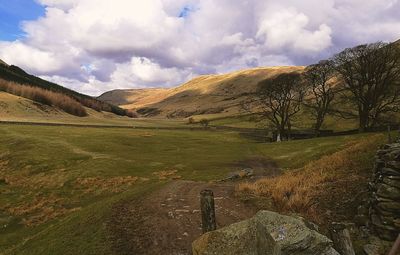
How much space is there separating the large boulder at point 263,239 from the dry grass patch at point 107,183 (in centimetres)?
3174

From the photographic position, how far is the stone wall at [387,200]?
17859mm

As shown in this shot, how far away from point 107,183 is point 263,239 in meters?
37.7

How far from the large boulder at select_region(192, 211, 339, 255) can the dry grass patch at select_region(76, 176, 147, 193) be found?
3174 centimetres

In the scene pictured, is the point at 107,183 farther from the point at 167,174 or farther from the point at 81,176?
the point at 167,174

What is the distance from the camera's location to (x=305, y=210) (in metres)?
21.5

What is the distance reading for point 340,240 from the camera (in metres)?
14.4

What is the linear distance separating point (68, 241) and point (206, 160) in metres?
40.0

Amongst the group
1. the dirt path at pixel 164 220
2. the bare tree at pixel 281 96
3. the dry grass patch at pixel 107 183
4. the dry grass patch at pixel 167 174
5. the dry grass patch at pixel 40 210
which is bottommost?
the dry grass patch at pixel 40 210

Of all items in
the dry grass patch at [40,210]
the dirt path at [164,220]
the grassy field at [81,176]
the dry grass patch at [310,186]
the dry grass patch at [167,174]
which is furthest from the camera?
the dry grass patch at [167,174]

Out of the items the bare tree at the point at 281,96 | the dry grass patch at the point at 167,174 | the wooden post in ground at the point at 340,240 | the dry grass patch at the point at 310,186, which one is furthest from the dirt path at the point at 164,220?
the bare tree at the point at 281,96

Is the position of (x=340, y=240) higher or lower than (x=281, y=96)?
lower

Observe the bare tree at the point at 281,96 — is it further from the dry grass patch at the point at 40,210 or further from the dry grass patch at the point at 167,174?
the dry grass patch at the point at 40,210

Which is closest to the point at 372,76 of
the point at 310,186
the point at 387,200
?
the point at 310,186

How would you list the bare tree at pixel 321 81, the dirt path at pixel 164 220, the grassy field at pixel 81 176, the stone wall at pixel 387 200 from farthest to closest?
the bare tree at pixel 321 81 < the grassy field at pixel 81 176 < the dirt path at pixel 164 220 < the stone wall at pixel 387 200
